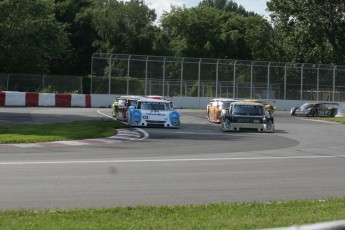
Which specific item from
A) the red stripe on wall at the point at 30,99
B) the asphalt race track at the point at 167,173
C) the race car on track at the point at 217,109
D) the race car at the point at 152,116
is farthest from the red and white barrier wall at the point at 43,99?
the asphalt race track at the point at 167,173

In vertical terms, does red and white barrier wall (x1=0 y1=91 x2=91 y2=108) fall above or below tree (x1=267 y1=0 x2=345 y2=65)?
below

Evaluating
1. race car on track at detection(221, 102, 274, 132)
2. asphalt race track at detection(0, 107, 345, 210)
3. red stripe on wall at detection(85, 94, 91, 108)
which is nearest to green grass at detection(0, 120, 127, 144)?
asphalt race track at detection(0, 107, 345, 210)

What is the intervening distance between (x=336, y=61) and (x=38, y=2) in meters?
29.5

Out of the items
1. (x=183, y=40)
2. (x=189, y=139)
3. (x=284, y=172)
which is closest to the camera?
(x=284, y=172)

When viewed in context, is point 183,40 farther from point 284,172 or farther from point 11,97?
point 284,172

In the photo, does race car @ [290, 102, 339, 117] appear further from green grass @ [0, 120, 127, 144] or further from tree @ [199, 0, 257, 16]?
→ tree @ [199, 0, 257, 16]

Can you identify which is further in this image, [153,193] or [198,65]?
[198,65]

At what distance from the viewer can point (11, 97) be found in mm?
46031

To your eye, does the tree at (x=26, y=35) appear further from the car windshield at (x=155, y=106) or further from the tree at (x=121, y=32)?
the car windshield at (x=155, y=106)

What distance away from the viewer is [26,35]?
58062 mm

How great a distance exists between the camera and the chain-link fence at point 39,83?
168ft

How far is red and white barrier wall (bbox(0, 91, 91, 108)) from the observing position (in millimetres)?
45906

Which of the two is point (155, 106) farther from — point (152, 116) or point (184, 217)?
point (184, 217)

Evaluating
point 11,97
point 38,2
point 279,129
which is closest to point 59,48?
point 38,2
